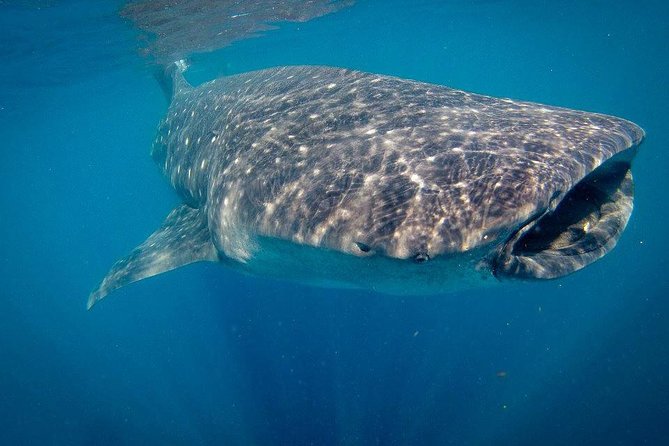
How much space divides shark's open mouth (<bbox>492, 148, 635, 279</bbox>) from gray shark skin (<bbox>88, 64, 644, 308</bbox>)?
0.01m

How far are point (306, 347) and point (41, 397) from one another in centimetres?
1582

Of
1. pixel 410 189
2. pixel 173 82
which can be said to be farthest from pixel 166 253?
pixel 173 82

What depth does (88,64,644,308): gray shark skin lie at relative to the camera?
297cm

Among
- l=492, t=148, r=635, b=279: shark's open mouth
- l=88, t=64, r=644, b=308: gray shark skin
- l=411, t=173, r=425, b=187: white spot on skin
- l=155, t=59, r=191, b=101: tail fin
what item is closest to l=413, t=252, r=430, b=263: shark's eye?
l=88, t=64, r=644, b=308: gray shark skin

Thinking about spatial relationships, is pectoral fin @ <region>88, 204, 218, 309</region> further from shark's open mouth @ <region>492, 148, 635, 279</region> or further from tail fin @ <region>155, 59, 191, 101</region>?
tail fin @ <region>155, 59, 191, 101</region>

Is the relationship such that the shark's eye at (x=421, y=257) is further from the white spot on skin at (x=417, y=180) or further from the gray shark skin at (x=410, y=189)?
the white spot on skin at (x=417, y=180)

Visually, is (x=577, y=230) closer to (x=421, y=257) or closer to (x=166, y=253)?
(x=421, y=257)

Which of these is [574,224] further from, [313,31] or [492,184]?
[313,31]

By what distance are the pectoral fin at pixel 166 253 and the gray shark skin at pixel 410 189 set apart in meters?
0.04

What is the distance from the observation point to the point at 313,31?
29125 millimetres

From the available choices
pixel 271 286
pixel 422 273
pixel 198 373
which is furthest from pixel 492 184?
pixel 198 373

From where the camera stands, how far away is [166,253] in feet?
19.7

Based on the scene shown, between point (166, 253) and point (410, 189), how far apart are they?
3.95 m

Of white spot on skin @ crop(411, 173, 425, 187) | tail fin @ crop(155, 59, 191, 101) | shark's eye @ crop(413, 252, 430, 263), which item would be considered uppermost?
white spot on skin @ crop(411, 173, 425, 187)
